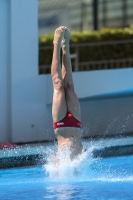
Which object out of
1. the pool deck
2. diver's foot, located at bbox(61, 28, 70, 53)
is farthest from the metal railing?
diver's foot, located at bbox(61, 28, 70, 53)

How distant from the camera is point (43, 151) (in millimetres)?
9109

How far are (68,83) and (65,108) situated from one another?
333 mm

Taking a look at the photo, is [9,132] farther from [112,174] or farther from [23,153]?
[112,174]

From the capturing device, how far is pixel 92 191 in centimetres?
686

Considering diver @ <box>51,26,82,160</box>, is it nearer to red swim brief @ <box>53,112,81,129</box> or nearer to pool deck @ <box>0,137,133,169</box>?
red swim brief @ <box>53,112,81,129</box>

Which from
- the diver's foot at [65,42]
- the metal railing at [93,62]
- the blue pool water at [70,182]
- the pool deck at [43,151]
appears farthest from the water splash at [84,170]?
the metal railing at [93,62]

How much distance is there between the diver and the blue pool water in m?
0.22

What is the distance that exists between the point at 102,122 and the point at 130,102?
2.35 ft

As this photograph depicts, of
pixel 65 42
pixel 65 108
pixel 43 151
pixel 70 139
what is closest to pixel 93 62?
pixel 43 151

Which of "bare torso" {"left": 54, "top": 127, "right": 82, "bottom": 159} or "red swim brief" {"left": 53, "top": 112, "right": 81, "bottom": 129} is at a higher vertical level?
"red swim brief" {"left": 53, "top": 112, "right": 81, "bottom": 129}

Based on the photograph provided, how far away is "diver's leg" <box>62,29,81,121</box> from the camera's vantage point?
285 inches

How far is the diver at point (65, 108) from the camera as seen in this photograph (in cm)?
718

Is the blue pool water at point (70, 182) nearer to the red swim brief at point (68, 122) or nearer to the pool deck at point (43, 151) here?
the pool deck at point (43, 151)

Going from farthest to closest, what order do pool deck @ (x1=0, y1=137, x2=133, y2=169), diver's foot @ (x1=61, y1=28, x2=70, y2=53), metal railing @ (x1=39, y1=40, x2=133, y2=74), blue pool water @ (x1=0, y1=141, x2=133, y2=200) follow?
metal railing @ (x1=39, y1=40, x2=133, y2=74), pool deck @ (x1=0, y1=137, x2=133, y2=169), diver's foot @ (x1=61, y1=28, x2=70, y2=53), blue pool water @ (x1=0, y1=141, x2=133, y2=200)
